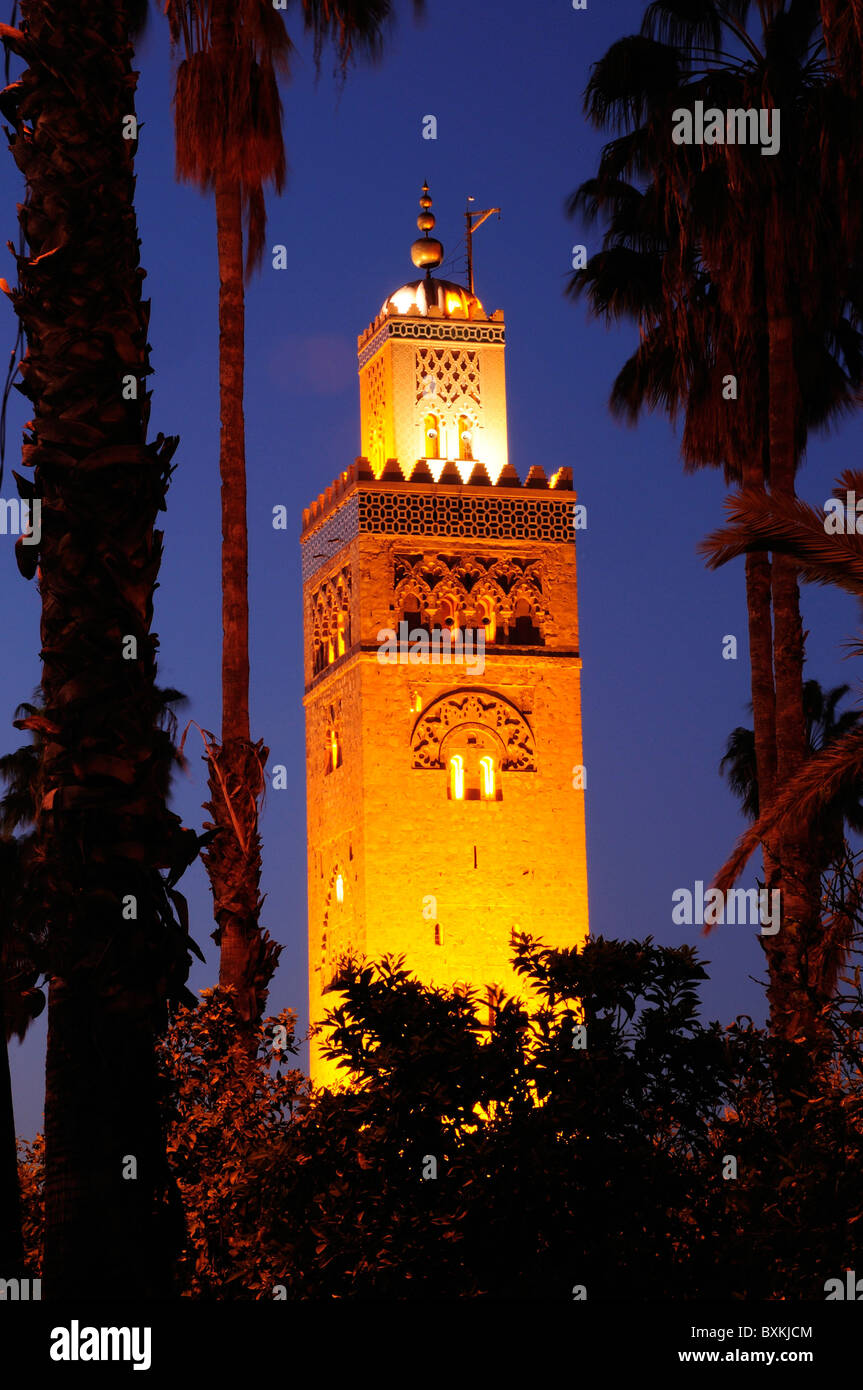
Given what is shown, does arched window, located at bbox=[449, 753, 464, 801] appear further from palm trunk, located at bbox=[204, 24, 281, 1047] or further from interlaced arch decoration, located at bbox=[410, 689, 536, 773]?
palm trunk, located at bbox=[204, 24, 281, 1047]

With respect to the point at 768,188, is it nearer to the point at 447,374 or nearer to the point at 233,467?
the point at 233,467

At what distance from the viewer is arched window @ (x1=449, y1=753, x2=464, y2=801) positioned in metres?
34.9

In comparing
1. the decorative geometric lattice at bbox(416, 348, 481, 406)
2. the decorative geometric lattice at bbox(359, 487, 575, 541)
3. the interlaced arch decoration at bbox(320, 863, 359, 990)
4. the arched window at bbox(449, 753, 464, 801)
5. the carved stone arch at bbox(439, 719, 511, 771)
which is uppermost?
the decorative geometric lattice at bbox(416, 348, 481, 406)

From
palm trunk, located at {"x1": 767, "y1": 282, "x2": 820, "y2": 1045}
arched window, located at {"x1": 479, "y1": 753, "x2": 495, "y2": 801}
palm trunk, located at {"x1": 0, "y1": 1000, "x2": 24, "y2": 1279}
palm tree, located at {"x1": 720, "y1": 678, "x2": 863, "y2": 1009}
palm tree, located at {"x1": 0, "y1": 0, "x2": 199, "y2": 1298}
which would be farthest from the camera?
arched window, located at {"x1": 479, "y1": 753, "x2": 495, "y2": 801}

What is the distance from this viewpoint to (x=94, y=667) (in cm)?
684

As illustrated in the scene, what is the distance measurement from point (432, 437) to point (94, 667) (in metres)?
30.4

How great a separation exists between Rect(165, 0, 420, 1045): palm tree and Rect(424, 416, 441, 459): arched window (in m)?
17.7

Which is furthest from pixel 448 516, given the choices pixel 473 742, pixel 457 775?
pixel 457 775

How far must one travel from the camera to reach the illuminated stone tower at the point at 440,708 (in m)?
34.2

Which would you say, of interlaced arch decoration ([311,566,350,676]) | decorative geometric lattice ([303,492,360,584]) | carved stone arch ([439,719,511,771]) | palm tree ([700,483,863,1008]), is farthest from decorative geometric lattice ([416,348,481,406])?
palm tree ([700,483,863,1008])

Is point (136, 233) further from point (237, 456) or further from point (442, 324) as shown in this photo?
point (442, 324)

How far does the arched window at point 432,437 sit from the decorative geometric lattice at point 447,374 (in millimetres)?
395

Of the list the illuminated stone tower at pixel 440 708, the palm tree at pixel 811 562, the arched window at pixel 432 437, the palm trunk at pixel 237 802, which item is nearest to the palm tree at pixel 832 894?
the palm tree at pixel 811 562
